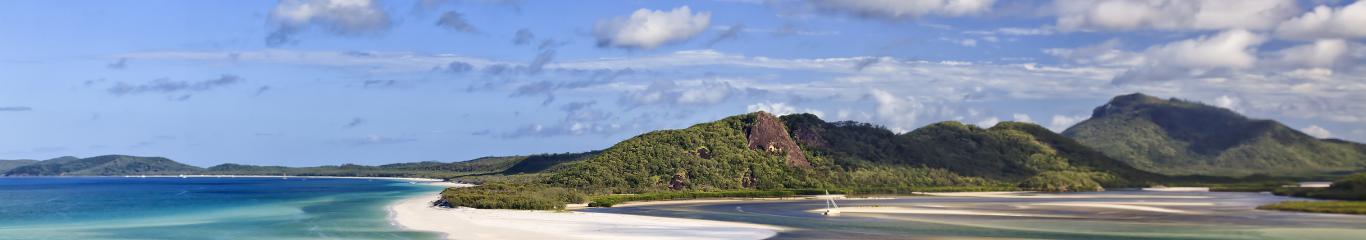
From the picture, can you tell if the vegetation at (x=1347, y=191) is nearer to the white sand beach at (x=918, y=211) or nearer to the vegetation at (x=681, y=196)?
the white sand beach at (x=918, y=211)

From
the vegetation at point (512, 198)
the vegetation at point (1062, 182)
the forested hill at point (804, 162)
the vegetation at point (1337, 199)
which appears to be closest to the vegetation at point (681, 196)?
the vegetation at point (512, 198)

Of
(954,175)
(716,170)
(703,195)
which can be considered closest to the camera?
(703,195)

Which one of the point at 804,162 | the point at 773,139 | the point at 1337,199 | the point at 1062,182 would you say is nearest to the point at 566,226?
the point at 1337,199

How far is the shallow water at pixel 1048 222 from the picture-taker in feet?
205

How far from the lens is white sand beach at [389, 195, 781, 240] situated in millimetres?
59938

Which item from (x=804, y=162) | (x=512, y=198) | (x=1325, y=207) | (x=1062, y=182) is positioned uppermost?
(x=804, y=162)

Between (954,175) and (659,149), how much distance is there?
A: 53.8 metres

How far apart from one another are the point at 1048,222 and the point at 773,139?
288 ft

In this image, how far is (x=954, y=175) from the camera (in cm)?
17275

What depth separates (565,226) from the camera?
6725 cm

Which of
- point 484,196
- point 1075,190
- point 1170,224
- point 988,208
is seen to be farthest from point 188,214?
point 1075,190

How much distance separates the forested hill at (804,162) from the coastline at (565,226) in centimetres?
4858

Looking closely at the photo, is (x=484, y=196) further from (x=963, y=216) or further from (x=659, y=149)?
(x=659, y=149)

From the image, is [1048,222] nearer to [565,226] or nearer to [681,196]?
[565,226]
